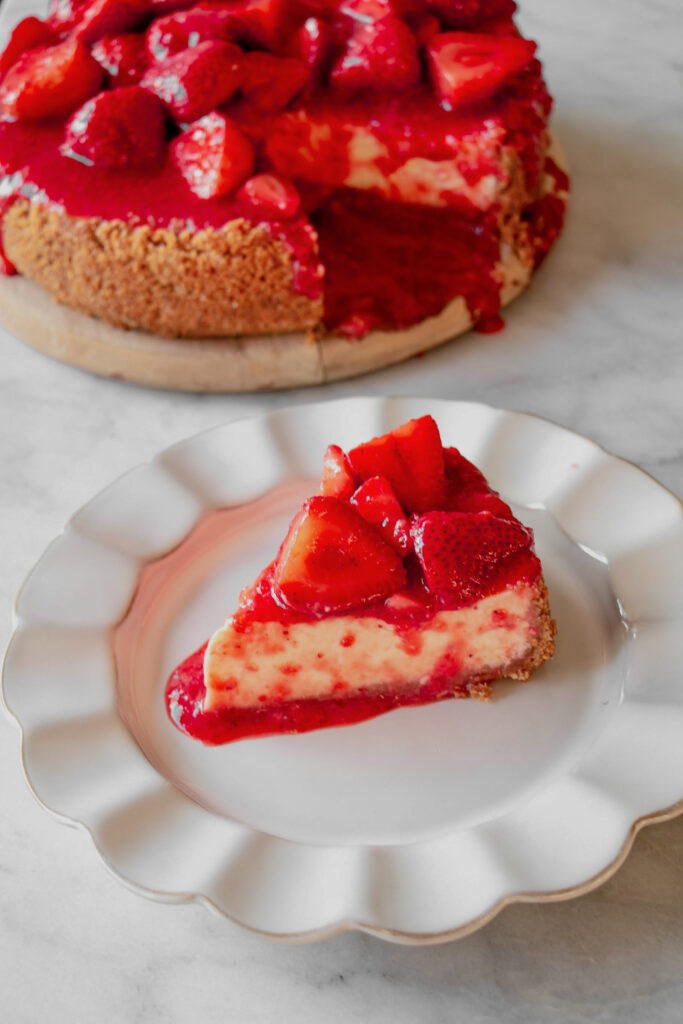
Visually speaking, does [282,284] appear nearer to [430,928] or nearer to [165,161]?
[165,161]

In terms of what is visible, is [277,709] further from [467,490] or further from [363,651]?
[467,490]

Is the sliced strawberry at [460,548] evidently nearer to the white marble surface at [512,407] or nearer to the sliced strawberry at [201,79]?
the white marble surface at [512,407]

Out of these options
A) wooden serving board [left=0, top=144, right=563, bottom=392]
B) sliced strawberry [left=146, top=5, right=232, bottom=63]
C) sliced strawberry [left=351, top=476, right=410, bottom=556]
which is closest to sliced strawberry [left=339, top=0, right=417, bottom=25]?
sliced strawberry [left=146, top=5, right=232, bottom=63]

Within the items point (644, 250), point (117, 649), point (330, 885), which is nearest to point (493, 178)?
point (644, 250)

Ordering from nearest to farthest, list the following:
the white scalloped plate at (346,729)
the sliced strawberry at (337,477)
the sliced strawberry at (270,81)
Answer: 1. the white scalloped plate at (346,729)
2. the sliced strawberry at (337,477)
3. the sliced strawberry at (270,81)

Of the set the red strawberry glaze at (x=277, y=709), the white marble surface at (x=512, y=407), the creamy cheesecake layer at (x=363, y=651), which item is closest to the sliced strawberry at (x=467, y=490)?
the creamy cheesecake layer at (x=363, y=651)

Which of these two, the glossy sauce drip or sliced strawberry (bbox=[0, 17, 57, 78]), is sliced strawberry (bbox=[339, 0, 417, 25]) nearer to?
sliced strawberry (bbox=[0, 17, 57, 78])
